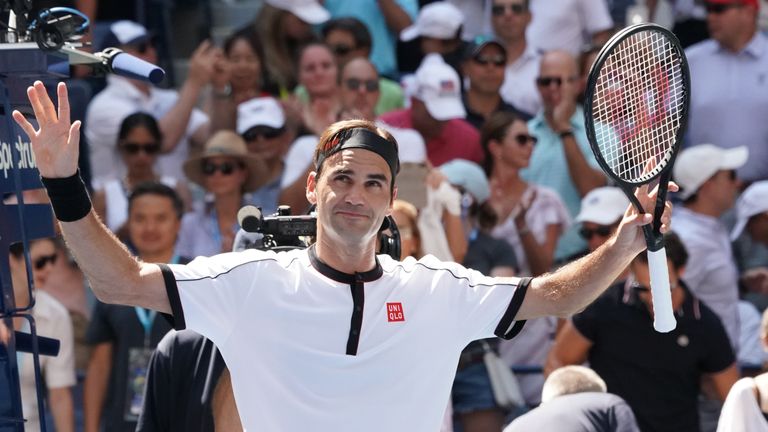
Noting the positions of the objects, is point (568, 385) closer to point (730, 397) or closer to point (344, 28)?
point (730, 397)

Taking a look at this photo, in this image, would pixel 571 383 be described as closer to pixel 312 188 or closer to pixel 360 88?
pixel 312 188

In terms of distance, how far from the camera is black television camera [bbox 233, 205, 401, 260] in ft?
14.8

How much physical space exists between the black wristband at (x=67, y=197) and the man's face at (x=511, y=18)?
6.22 m

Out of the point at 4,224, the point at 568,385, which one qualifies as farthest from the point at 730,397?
the point at 4,224

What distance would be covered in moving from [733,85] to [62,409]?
15.1 feet

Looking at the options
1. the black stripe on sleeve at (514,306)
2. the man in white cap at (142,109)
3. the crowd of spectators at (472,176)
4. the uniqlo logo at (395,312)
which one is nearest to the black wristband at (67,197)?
the uniqlo logo at (395,312)

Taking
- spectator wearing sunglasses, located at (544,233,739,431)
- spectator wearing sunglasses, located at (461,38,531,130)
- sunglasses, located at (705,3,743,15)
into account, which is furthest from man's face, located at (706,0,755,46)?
spectator wearing sunglasses, located at (544,233,739,431)

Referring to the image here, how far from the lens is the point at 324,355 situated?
3.87 metres

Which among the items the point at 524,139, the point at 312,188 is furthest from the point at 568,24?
the point at 312,188

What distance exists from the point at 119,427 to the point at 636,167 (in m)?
3.23

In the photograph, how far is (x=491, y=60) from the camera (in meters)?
8.94

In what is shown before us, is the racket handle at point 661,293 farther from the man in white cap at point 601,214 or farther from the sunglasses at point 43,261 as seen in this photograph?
the sunglasses at point 43,261

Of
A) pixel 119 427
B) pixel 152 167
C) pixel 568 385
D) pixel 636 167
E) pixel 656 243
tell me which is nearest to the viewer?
pixel 656 243

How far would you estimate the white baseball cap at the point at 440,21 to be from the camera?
30.5ft
